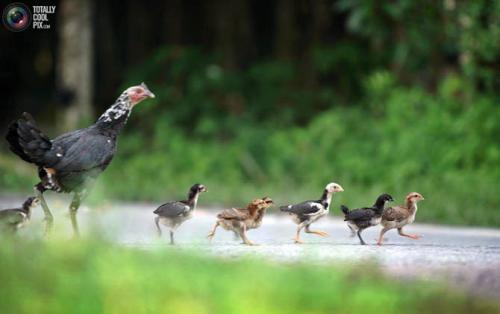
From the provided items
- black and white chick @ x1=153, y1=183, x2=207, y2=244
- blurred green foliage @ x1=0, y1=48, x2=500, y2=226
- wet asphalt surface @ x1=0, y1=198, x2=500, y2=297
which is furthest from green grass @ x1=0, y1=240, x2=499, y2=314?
blurred green foliage @ x1=0, y1=48, x2=500, y2=226

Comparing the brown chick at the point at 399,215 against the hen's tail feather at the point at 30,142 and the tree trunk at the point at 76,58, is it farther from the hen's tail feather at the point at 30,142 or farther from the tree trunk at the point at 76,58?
the tree trunk at the point at 76,58

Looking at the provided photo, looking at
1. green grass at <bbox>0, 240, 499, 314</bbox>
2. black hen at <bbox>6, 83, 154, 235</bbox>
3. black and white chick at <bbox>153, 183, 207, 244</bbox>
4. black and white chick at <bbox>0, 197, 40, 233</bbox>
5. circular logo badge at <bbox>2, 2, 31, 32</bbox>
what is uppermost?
circular logo badge at <bbox>2, 2, 31, 32</bbox>

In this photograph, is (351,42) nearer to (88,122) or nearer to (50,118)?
(88,122)

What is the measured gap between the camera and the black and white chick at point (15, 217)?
7598mm

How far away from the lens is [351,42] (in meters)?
22.7

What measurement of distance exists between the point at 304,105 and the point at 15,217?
14.4m

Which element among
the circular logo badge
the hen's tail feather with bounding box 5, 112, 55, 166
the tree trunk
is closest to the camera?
the hen's tail feather with bounding box 5, 112, 55, 166

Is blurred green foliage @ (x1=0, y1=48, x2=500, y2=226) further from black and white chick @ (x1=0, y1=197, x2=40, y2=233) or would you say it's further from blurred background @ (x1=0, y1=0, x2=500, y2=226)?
black and white chick @ (x1=0, y1=197, x2=40, y2=233)

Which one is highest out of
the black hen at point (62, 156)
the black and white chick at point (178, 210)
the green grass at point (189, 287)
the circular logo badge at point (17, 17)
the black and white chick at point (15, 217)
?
the circular logo badge at point (17, 17)

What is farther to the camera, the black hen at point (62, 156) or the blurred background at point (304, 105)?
the blurred background at point (304, 105)

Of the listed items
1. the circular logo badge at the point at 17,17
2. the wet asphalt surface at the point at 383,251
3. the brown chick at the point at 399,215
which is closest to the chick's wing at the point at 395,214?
the brown chick at the point at 399,215

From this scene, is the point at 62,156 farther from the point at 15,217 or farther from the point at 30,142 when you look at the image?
the point at 15,217

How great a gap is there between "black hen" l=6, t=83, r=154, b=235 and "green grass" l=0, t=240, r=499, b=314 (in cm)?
79

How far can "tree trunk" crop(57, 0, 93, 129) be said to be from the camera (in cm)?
2022
